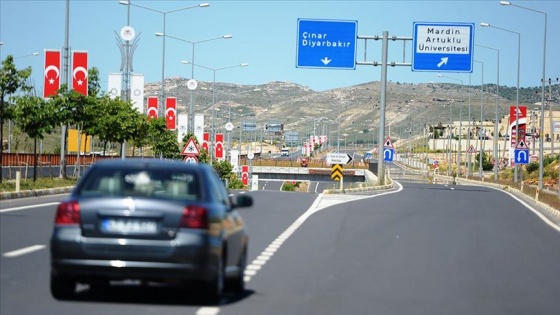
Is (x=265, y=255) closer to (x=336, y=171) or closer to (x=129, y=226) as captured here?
(x=129, y=226)

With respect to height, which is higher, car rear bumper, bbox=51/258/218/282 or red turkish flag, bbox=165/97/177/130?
red turkish flag, bbox=165/97/177/130

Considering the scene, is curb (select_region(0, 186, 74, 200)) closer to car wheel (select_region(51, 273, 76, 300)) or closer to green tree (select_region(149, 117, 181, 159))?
car wheel (select_region(51, 273, 76, 300))

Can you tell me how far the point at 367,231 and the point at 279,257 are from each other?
22.1 feet

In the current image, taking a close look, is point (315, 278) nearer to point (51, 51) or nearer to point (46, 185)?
point (46, 185)

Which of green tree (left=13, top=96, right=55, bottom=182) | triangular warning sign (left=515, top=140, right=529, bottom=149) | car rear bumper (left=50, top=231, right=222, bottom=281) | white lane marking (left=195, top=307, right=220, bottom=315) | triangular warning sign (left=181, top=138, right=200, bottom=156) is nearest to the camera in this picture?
car rear bumper (left=50, top=231, right=222, bottom=281)

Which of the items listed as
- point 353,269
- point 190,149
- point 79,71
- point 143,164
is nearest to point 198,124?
point 190,149

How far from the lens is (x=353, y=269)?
1741 centimetres

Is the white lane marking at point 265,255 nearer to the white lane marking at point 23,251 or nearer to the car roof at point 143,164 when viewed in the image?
the car roof at point 143,164

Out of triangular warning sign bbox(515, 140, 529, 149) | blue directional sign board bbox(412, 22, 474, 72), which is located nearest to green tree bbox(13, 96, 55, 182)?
blue directional sign board bbox(412, 22, 474, 72)

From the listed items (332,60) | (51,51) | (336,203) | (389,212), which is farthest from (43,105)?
(332,60)

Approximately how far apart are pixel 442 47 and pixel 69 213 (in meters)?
43.7

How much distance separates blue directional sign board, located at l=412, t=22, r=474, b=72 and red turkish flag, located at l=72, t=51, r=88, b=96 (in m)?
17.1

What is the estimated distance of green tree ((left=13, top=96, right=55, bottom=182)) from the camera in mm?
37938

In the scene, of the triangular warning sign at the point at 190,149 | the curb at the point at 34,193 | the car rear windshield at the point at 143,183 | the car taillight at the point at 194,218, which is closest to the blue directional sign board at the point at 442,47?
the triangular warning sign at the point at 190,149
